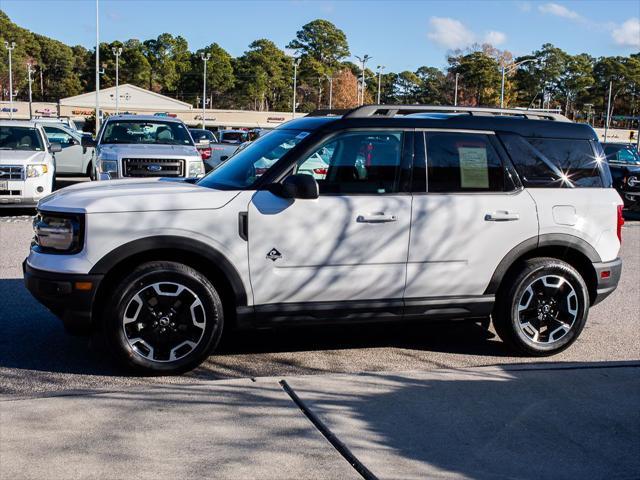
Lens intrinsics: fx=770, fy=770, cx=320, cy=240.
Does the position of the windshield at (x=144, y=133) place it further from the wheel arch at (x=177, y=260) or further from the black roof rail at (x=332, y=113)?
the wheel arch at (x=177, y=260)

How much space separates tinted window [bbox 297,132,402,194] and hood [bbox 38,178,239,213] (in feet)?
2.25

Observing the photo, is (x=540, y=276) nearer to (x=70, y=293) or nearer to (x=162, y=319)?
(x=162, y=319)

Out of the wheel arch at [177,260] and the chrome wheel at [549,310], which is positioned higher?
the wheel arch at [177,260]

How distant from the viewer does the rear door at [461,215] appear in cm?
575

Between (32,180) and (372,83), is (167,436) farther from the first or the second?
(372,83)

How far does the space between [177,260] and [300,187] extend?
1015 mm

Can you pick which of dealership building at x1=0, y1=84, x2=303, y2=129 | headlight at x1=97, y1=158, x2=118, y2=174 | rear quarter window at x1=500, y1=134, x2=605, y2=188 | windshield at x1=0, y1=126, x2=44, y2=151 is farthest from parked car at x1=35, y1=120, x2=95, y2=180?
dealership building at x1=0, y1=84, x2=303, y2=129

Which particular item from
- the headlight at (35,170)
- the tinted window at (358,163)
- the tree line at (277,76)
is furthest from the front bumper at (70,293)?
the tree line at (277,76)

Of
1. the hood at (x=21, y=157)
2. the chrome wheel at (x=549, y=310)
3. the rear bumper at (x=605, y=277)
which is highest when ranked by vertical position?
the hood at (x=21, y=157)

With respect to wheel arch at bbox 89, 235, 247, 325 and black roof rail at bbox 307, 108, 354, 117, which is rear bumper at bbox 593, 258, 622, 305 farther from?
wheel arch at bbox 89, 235, 247, 325

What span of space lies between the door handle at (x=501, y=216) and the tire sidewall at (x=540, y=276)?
0.44 m

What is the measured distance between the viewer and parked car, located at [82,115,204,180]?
12945 mm

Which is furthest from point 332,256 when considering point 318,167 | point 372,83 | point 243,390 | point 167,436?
point 372,83

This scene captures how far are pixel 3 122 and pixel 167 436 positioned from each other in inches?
486
